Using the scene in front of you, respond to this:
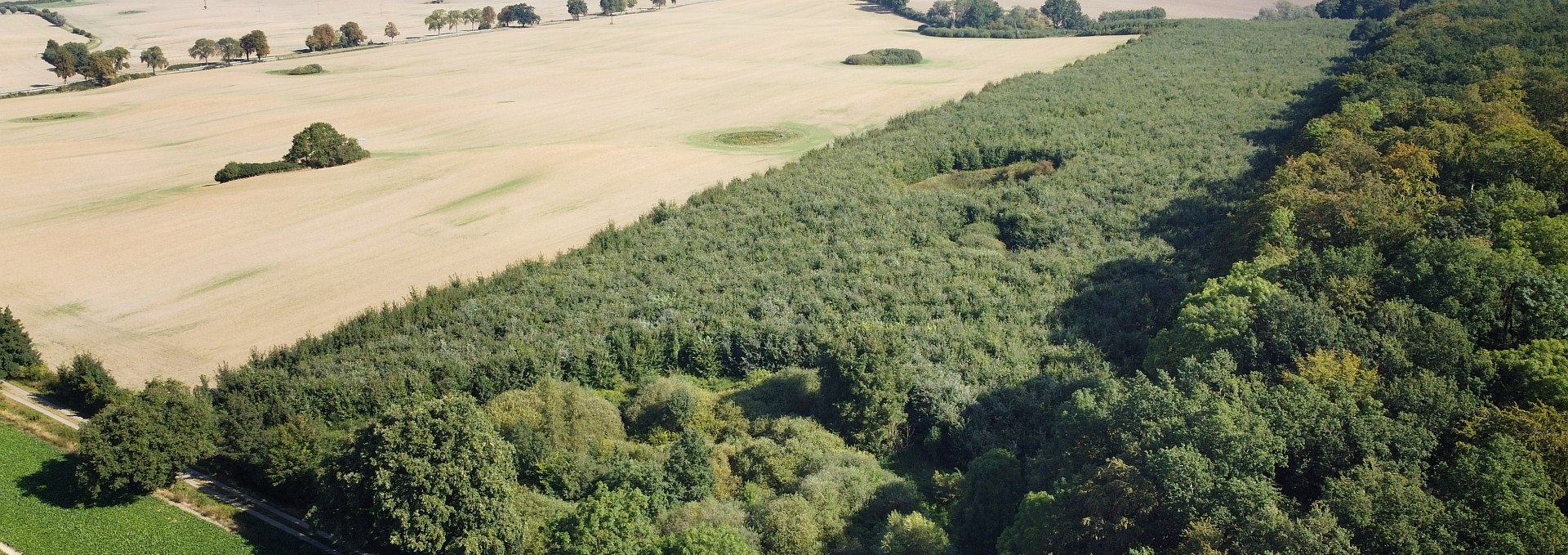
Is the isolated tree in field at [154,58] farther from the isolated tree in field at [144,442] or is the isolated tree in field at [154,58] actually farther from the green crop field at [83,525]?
the isolated tree in field at [144,442]

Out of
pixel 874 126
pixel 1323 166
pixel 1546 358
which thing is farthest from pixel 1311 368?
pixel 874 126

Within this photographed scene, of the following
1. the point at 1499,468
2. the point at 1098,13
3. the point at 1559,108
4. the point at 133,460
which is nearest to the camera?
the point at 1499,468

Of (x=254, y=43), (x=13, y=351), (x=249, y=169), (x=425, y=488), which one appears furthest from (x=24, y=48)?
(x=425, y=488)

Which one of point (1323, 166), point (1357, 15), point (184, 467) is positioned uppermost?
point (1357, 15)

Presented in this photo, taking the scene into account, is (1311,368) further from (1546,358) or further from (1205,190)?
(1205,190)

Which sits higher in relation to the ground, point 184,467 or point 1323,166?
point 1323,166

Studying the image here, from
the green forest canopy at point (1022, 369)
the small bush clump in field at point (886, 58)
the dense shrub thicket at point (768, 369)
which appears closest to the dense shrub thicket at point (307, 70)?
the small bush clump in field at point (886, 58)

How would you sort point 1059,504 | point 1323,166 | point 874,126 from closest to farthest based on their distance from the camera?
point 1059,504, point 1323,166, point 874,126

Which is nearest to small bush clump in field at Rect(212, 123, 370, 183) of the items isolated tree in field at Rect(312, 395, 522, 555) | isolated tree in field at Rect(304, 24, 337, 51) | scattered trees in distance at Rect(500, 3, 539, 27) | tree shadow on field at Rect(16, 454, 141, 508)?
tree shadow on field at Rect(16, 454, 141, 508)
